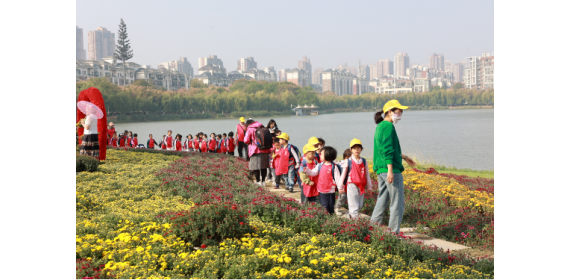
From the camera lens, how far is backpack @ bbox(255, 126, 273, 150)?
8383 millimetres

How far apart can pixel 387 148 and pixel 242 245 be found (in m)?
1.96

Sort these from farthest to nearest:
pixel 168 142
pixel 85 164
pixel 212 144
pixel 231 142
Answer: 1. pixel 168 142
2. pixel 212 144
3. pixel 231 142
4. pixel 85 164

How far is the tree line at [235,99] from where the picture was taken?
5347 cm

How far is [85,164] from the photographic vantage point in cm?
822

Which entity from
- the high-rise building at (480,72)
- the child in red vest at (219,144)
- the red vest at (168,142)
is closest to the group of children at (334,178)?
the child in red vest at (219,144)

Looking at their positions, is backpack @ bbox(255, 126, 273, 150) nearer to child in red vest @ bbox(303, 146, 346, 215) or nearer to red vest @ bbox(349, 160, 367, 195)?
child in red vest @ bbox(303, 146, 346, 215)

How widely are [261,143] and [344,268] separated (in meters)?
5.15

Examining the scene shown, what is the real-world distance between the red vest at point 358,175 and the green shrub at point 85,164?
17.4 feet

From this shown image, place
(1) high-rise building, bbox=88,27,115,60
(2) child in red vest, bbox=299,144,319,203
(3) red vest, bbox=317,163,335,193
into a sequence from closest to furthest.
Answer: (3) red vest, bbox=317,163,335,193, (2) child in red vest, bbox=299,144,319,203, (1) high-rise building, bbox=88,27,115,60

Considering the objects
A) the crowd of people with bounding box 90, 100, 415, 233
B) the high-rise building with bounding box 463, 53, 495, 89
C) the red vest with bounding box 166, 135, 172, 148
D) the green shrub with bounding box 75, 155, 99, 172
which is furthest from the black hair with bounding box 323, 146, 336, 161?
the high-rise building with bounding box 463, 53, 495, 89

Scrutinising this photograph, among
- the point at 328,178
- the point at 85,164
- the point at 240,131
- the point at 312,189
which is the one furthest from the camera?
the point at 240,131

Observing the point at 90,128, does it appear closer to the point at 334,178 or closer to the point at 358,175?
the point at 334,178

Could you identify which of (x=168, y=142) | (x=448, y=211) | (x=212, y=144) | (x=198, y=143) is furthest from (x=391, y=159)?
(x=168, y=142)

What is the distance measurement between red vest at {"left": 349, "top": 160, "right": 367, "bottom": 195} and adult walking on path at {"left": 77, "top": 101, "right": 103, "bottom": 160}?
5.94 metres
